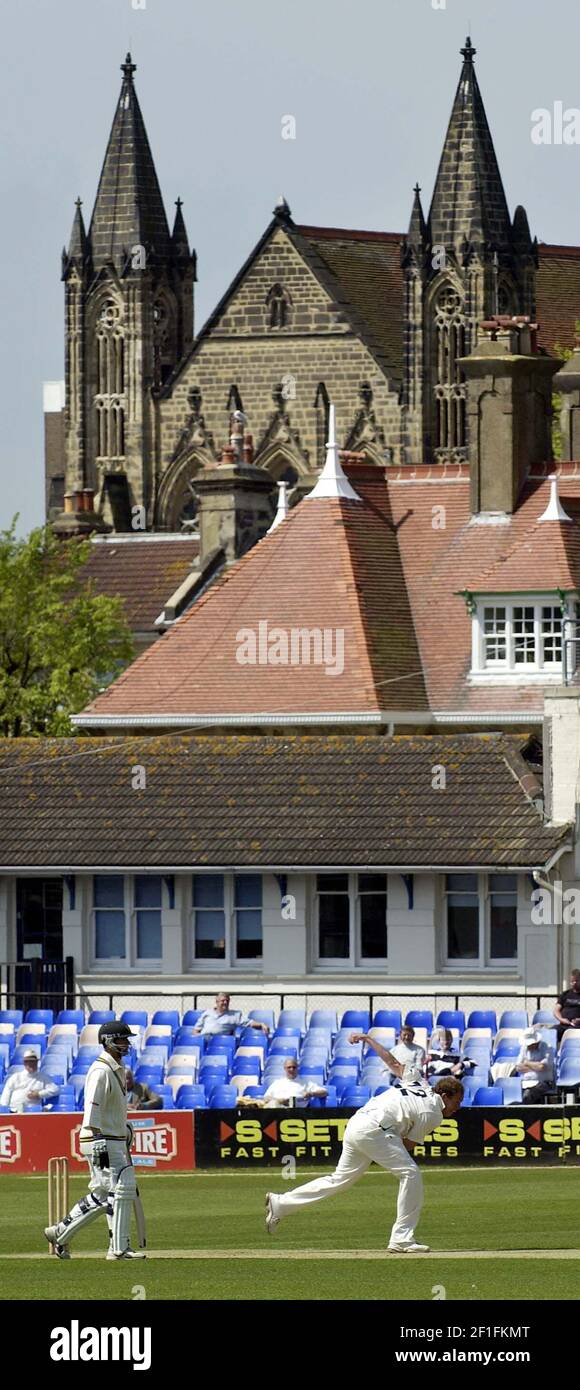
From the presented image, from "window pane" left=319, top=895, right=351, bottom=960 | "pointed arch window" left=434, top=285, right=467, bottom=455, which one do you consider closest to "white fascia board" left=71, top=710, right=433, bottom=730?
"window pane" left=319, top=895, right=351, bottom=960

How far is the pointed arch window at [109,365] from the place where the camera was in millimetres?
121812

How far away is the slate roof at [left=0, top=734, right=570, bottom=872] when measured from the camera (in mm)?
40000

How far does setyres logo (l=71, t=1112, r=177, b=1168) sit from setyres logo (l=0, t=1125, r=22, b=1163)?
1.01 metres

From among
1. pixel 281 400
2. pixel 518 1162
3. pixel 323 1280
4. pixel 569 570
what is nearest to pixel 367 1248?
pixel 323 1280

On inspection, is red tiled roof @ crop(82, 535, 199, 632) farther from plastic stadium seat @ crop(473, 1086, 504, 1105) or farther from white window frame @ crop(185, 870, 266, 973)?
plastic stadium seat @ crop(473, 1086, 504, 1105)

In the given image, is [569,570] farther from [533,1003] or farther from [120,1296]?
[120,1296]

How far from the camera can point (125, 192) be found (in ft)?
401

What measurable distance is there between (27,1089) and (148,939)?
691 centimetres

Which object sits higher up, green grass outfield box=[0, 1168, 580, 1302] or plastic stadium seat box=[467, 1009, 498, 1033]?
plastic stadium seat box=[467, 1009, 498, 1033]

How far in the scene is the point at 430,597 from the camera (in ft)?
172

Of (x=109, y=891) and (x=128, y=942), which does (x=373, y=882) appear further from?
(x=109, y=891)

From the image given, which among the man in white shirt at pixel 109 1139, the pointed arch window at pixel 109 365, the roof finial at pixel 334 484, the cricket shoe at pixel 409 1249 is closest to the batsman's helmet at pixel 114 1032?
the man in white shirt at pixel 109 1139

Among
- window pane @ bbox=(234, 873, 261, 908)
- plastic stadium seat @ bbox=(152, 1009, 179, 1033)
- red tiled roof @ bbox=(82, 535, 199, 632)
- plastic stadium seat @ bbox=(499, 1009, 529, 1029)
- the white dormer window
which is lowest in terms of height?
plastic stadium seat @ bbox=(499, 1009, 529, 1029)

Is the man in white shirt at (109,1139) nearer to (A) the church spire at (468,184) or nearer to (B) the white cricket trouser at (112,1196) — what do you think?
(B) the white cricket trouser at (112,1196)
